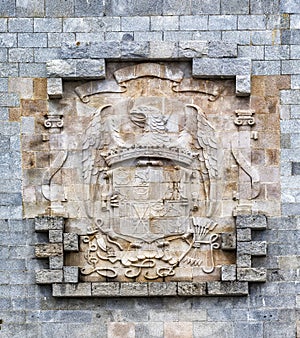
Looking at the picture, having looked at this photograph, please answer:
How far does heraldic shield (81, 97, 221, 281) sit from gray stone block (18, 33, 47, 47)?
46.1 inches

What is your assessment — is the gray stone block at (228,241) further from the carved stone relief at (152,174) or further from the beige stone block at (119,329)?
the beige stone block at (119,329)

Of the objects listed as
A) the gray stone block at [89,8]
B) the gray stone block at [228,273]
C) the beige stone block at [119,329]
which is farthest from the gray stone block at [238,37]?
the beige stone block at [119,329]

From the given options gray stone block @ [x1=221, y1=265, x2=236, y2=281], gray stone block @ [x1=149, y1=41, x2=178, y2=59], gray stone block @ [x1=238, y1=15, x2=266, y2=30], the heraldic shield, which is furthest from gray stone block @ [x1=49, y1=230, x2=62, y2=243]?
gray stone block @ [x1=238, y1=15, x2=266, y2=30]

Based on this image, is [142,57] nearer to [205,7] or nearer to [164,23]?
[164,23]

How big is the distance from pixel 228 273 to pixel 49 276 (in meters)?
2.29

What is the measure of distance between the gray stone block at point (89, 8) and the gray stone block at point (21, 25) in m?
0.63

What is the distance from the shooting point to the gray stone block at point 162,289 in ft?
50.4

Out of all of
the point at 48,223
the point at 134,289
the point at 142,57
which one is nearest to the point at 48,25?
the point at 142,57

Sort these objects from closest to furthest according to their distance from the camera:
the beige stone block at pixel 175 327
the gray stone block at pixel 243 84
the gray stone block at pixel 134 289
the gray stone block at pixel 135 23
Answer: the gray stone block at pixel 134 289 < the beige stone block at pixel 175 327 < the gray stone block at pixel 243 84 < the gray stone block at pixel 135 23

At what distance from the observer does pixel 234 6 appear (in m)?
15.7

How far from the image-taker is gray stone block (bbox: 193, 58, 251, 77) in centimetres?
1561

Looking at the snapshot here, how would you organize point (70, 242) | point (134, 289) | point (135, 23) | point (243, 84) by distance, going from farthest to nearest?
point (135, 23)
point (243, 84)
point (70, 242)
point (134, 289)

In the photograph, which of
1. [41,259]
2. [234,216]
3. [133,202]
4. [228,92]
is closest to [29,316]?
[41,259]

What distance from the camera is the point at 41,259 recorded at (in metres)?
15.5
